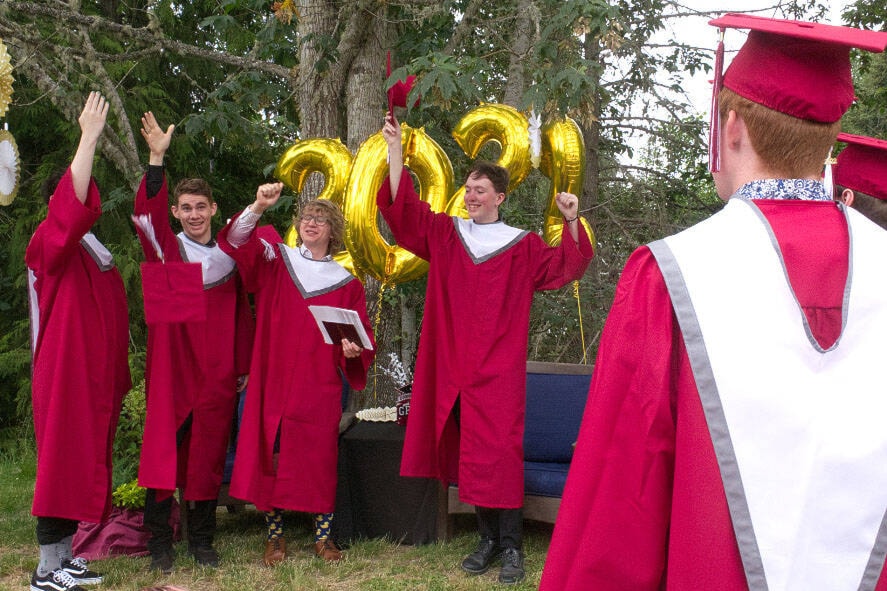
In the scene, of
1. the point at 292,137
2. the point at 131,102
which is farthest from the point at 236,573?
the point at 131,102

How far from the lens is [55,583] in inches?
175

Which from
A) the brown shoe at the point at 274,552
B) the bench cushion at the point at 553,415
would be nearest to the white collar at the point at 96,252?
the brown shoe at the point at 274,552

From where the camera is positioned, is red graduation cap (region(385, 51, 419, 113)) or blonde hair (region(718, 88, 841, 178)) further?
red graduation cap (region(385, 51, 419, 113))

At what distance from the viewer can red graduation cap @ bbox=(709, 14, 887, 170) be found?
1532 mm

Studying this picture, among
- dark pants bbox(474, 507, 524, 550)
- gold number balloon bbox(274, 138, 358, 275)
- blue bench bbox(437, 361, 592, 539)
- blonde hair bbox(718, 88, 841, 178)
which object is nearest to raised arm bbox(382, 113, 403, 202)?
gold number balloon bbox(274, 138, 358, 275)

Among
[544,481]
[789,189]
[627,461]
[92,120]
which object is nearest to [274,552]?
[544,481]

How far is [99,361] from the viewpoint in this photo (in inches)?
183

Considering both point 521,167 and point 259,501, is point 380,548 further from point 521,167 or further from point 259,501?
point 521,167

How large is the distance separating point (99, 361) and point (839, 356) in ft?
12.8

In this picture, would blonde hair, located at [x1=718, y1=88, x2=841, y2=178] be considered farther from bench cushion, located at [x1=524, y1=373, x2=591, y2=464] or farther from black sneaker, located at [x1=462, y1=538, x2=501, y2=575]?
bench cushion, located at [x1=524, y1=373, x2=591, y2=464]

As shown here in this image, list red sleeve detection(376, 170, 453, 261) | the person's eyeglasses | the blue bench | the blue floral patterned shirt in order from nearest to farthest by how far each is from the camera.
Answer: the blue floral patterned shirt
red sleeve detection(376, 170, 453, 261)
the person's eyeglasses
the blue bench

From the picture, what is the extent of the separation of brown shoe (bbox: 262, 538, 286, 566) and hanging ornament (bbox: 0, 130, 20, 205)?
2225 mm

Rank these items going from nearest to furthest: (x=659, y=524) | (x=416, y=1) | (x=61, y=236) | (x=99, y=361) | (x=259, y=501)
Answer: (x=659, y=524), (x=61, y=236), (x=99, y=361), (x=259, y=501), (x=416, y=1)

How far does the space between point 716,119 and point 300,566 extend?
391 cm
